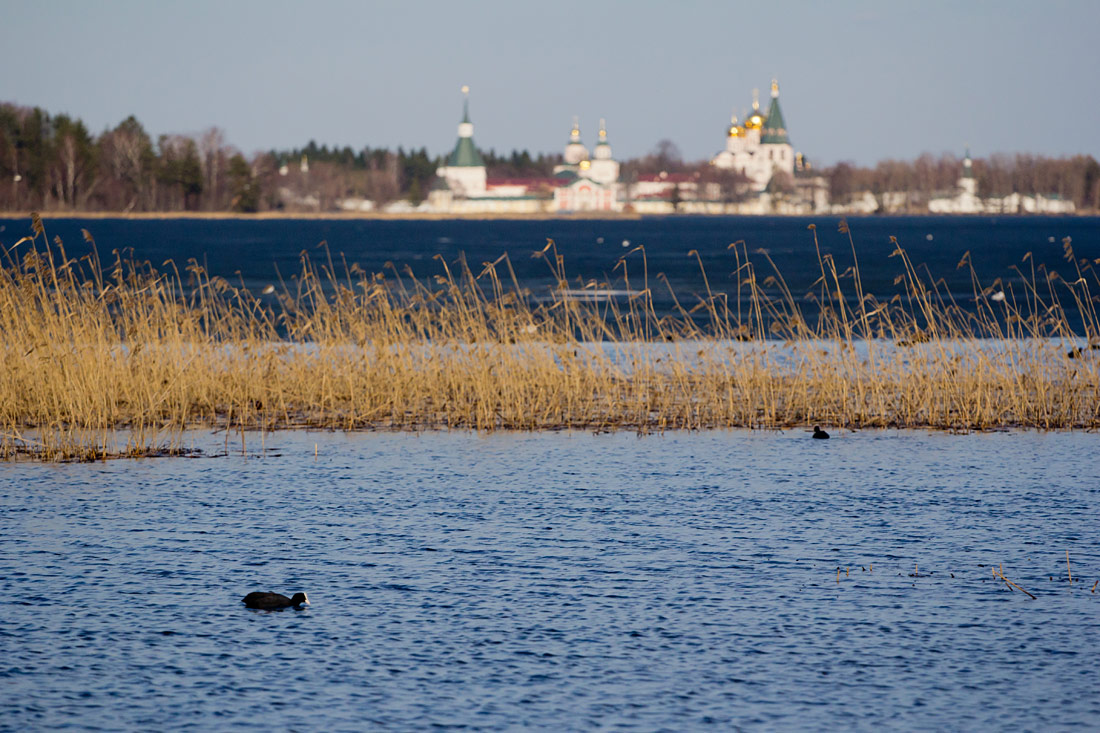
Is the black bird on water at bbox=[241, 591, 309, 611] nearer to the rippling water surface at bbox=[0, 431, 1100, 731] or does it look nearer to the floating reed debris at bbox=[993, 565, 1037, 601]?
the rippling water surface at bbox=[0, 431, 1100, 731]

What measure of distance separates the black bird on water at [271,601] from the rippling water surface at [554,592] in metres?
0.11

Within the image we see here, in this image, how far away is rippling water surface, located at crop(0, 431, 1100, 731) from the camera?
6.64 meters

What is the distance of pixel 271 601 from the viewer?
8102mm

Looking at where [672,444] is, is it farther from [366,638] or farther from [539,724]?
[539,724]

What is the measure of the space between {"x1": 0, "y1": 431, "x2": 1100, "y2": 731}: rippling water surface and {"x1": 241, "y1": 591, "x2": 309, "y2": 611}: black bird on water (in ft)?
0.35

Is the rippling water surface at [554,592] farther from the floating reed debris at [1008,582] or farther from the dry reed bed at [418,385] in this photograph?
the dry reed bed at [418,385]

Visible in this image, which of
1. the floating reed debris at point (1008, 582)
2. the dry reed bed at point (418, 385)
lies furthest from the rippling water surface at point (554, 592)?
the dry reed bed at point (418, 385)

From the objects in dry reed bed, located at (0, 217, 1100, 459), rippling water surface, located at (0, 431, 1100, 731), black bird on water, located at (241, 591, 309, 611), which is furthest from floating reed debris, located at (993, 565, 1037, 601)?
dry reed bed, located at (0, 217, 1100, 459)

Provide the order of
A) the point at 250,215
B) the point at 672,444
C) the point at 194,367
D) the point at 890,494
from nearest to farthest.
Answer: the point at 890,494 → the point at 672,444 → the point at 194,367 → the point at 250,215

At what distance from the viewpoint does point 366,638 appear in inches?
298

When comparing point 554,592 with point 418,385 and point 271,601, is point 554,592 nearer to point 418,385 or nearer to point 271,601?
point 271,601

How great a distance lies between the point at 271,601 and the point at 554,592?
5.63 feet

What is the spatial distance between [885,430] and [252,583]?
27.1 ft

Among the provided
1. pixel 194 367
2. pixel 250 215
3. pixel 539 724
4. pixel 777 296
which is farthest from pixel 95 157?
pixel 539 724
